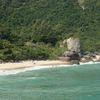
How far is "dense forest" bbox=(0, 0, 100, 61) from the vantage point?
357 feet

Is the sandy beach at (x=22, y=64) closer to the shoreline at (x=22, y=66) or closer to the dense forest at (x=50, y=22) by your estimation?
the shoreline at (x=22, y=66)

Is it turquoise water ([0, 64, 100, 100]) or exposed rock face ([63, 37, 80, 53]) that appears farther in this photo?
exposed rock face ([63, 37, 80, 53])

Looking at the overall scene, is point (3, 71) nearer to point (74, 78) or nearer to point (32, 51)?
point (74, 78)

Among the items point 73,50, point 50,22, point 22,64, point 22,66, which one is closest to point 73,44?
point 73,50

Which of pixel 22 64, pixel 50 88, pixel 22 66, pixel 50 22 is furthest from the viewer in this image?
pixel 50 22

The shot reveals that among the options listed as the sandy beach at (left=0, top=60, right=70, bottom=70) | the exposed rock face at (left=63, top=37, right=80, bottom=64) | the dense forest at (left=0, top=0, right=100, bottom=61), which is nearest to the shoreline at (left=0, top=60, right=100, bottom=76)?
the sandy beach at (left=0, top=60, right=70, bottom=70)

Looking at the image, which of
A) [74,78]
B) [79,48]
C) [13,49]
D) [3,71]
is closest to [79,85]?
[74,78]

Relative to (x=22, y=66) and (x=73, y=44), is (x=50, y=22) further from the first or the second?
(x=22, y=66)

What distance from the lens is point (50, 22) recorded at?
136 m

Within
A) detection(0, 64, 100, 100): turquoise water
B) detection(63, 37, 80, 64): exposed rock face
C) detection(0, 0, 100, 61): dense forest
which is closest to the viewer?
detection(0, 64, 100, 100): turquoise water

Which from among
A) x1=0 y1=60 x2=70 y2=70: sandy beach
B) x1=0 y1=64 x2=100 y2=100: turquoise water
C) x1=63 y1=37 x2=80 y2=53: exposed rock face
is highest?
x1=0 y1=64 x2=100 y2=100: turquoise water

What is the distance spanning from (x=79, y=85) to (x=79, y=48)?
5333 cm

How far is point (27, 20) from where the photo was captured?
136750mm

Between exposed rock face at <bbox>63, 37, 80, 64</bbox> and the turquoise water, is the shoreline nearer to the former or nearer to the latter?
exposed rock face at <bbox>63, 37, 80, 64</bbox>
